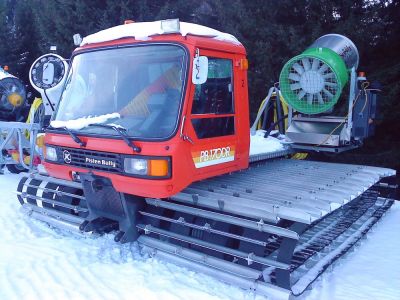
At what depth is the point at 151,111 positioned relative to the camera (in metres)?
3.60

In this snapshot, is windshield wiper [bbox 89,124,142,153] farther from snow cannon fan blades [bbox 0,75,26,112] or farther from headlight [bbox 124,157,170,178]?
snow cannon fan blades [bbox 0,75,26,112]

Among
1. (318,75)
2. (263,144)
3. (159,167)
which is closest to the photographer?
(159,167)

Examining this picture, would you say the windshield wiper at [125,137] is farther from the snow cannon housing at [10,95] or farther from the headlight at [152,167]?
the snow cannon housing at [10,95]

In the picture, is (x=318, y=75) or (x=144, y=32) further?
(x=318, y=75)

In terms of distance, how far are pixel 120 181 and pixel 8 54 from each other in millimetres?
14872

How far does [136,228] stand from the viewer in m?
4.10

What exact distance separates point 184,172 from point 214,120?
0.68m

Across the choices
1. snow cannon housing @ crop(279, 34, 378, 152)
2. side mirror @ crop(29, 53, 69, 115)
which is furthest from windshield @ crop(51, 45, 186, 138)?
snow cannon housing @ crop(279, 34, 378, 152)

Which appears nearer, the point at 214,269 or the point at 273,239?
the point at 214,269

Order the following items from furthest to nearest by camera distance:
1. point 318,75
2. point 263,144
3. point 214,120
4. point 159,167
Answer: point 263,144
point 318,75
point 214,120
point 159,167

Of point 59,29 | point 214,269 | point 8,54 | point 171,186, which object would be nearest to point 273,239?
point 214,269

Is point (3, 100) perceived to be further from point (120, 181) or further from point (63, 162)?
point (120, 181)

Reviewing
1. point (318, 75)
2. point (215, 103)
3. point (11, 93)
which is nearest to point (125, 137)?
point (215, 103)

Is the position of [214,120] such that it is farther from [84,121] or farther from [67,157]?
[67,157]
